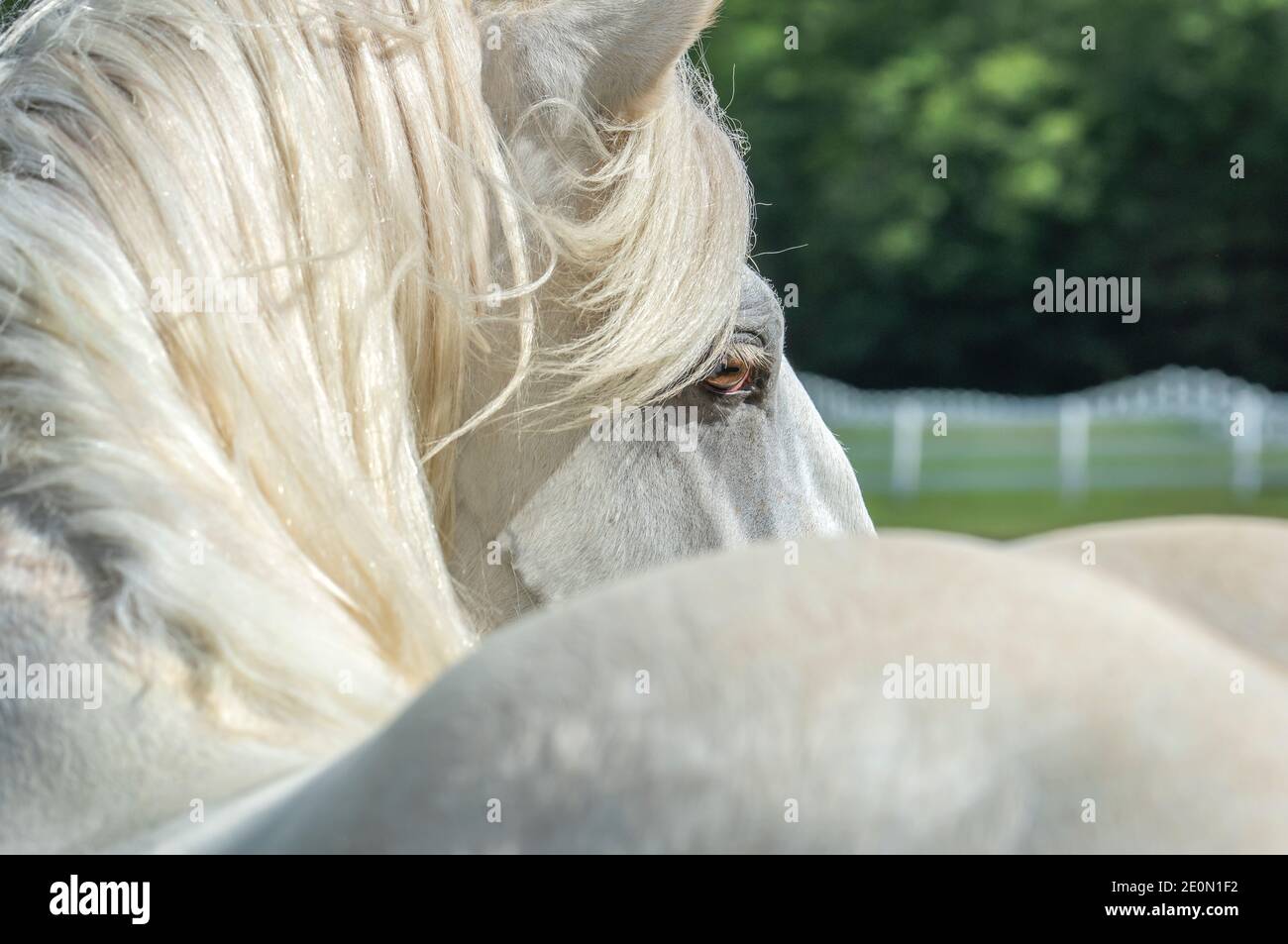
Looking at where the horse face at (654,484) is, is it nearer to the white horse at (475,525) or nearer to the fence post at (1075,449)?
the white horse at (475,525)

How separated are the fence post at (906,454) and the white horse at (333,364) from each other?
13645 mm

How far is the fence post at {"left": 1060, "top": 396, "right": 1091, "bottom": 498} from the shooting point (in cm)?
1520

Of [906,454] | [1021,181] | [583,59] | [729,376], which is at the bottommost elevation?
[729,376]

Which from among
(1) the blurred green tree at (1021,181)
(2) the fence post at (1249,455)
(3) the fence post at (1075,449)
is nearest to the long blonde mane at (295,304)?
(2) the fence post at (1249,455)

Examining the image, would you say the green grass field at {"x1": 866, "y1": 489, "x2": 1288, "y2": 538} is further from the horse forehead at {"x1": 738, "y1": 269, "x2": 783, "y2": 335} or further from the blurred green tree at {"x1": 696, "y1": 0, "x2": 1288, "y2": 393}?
the horse forehead at {"x1": 738, "y1": 269, "x2": 783, "y2": 335}

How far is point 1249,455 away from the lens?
14.6 m

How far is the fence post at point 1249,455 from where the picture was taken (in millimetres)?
14461

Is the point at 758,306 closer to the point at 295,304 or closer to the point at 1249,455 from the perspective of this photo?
the point at 295,304

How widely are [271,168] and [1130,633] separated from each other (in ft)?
2.87

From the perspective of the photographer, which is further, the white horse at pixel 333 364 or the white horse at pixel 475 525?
the white horse at pixel 333 364

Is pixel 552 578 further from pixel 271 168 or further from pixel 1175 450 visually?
pixel 1175 450

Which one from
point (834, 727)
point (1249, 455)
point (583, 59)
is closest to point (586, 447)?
point (583, 59)

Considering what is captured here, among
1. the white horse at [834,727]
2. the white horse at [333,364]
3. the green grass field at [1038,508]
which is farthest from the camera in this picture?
the green grass field at [1038,508]

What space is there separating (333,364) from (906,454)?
14673 millimetres
